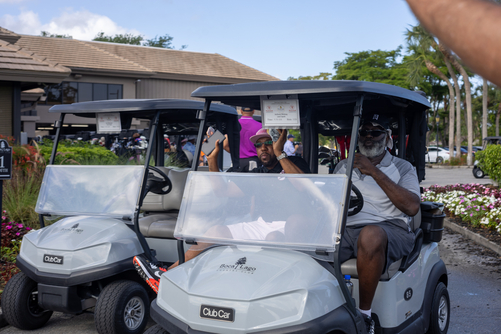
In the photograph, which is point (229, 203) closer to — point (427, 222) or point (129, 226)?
point (129, 226)

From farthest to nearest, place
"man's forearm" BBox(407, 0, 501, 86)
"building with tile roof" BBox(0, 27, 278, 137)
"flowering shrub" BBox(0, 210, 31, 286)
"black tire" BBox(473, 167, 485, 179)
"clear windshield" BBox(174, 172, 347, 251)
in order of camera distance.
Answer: "building with tile roof" BBox(0, 27, 278, 137), "black tire" BBox(473, 167, 485, 179), "flowering shrub" BBox(0, 210, 31, 286), "clear windshield" BBox(174, 172, 347, 251), "man's forearm" BBox(407, 0, 501, 86)

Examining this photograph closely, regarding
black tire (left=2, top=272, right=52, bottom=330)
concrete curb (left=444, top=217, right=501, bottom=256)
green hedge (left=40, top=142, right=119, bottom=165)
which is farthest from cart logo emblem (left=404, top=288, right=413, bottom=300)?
green hedge (left=40, top=142, right=119, bottom=165)

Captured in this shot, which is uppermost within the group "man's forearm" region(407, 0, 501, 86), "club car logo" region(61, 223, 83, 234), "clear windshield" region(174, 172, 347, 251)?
"man's forearm" region(407, 0, 501, 86)

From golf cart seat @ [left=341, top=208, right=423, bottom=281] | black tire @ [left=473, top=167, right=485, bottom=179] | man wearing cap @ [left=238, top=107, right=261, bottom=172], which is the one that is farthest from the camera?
black tire @ [left=473, top=167, right=485, bottom=179]

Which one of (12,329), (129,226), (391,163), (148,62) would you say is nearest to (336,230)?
(391,163)

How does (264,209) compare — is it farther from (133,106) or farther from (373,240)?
(133,106)

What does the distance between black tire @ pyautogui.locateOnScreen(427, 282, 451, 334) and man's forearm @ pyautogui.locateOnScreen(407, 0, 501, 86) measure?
3127mm

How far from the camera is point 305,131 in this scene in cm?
433

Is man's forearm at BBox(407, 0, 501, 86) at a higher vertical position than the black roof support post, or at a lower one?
lower

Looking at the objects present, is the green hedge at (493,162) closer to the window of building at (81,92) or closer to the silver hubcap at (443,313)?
the silver hubcap at (443,313)

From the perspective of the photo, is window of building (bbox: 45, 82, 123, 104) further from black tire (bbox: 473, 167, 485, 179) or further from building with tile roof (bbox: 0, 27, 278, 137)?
black tire (bbox: 473, 167, 485, 179)

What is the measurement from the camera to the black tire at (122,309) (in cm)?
339

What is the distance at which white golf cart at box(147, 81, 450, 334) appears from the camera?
2.23 meters

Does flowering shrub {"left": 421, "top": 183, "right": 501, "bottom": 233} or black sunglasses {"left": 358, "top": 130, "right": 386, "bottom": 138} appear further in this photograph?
flowering shrub {"left": 421, "top": 183, "right": 501, "bottom": 233}
